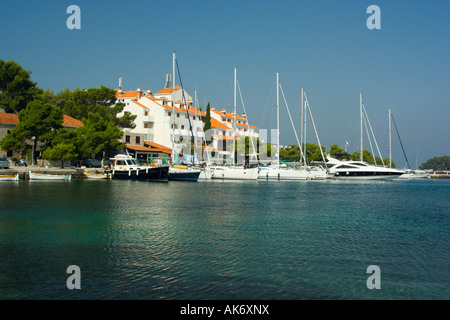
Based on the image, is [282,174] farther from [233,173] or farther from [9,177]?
[9,177]

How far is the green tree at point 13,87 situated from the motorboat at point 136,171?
2220 centimetres

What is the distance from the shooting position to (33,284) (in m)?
10.2

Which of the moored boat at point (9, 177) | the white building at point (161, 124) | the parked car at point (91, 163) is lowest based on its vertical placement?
the moored boat at point (9, 177)

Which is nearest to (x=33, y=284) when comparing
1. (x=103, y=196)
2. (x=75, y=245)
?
(x=75, y=245)

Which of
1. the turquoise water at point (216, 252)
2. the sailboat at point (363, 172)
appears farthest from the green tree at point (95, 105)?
the turquoise water at point (216, 252)

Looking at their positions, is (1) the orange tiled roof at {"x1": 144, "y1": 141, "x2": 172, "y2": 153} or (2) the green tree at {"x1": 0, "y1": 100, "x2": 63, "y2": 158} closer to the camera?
(2) the green tree at {"x1": 0, "y1": 100, "x2": 63, "y2": 158}

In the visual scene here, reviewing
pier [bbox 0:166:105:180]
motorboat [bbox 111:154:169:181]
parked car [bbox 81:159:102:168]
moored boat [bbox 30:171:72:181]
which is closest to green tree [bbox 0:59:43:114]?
parked car [bbox 81:159:102:168]

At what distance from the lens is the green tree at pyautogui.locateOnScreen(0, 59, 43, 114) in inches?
2334

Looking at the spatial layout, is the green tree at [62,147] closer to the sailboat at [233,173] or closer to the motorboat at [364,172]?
the sailboat at [233,173]

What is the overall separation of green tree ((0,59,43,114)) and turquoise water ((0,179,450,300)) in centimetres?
4077

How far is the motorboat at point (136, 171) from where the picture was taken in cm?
4840

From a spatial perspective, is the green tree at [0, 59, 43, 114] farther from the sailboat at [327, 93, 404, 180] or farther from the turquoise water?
the sailboat at [327, 93, 404, 180]
